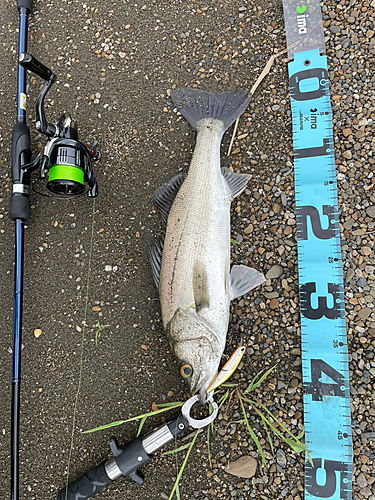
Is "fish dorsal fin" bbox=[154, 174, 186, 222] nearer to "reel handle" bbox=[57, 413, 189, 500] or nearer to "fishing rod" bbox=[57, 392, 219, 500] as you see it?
"fishing rod" bbox=[57, 392, 219, 500]

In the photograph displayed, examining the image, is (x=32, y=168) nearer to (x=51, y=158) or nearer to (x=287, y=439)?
(x=51, y=158)

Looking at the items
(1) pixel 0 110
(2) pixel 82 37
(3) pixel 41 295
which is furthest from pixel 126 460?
(2) pixel 82 37

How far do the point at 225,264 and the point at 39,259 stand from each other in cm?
154

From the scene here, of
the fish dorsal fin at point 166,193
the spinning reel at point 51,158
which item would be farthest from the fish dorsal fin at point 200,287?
the spinning reel at point 51,158

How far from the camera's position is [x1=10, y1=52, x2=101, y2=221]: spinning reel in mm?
2285

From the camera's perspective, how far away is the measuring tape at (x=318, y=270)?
229 cm

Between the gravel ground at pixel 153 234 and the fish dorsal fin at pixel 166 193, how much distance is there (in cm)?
18

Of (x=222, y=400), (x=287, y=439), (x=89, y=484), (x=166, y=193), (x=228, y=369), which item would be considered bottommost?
(x=89, y=484)

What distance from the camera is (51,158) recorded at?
2.33 m

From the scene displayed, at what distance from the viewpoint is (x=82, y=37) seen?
297 cm

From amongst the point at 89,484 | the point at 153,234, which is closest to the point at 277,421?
the point at 89,484

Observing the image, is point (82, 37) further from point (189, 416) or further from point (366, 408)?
point (366, 408)

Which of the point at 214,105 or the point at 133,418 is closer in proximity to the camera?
the point at 133,418

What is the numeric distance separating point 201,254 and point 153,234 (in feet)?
1.86
